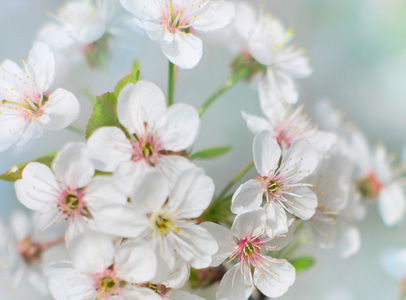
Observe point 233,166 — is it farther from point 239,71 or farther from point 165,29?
point 165,29

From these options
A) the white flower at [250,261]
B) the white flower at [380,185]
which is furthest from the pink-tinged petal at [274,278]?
the white flower at [380,185]

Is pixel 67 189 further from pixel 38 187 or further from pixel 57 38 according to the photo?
pixel 57 38

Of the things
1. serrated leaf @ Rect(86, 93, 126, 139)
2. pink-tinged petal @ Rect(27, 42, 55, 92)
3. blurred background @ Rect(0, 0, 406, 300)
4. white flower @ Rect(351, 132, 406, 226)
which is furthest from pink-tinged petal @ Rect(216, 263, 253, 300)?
blurred background @ Rect(0, 0, 406, 300)

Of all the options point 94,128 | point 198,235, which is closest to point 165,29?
point 94,128

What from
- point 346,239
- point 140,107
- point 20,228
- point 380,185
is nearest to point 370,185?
point 380,185

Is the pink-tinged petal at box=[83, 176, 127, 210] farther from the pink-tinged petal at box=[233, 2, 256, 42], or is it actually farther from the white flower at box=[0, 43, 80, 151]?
the pink-tinged petal at box=[233, 2, 256, 42]

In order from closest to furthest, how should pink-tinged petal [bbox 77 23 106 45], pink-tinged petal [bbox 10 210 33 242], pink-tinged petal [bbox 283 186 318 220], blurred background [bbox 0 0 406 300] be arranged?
pink-tinged petal [bbox 283 186 318 220]
pink-tinged petal [bbox 77 23 106 45]
pink-tinged petal [bbox 10 210 33 242]
blurred background [bbox 0 0 406 300]
